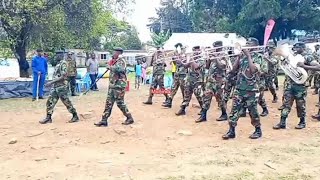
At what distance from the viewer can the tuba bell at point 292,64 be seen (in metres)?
8.34

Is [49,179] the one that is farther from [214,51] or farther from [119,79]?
[214,51]

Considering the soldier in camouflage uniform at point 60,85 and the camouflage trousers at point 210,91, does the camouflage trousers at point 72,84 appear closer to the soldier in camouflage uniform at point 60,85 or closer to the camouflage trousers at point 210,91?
the soldier in camouflage uniform at point 60,85

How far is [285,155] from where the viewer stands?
7.02 m

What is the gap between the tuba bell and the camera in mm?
8336

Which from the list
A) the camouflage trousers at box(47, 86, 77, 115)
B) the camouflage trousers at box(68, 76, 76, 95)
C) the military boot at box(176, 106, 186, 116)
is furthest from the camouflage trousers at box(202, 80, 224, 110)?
the camouflage trousers at box(68, 76, 76, 95)

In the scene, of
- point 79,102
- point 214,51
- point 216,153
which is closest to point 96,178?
point 216,153

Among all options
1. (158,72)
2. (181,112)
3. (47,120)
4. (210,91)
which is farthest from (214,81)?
(47,120)

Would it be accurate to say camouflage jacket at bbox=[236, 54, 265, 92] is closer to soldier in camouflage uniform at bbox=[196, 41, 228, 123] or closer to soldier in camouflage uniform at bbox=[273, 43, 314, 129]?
soldier in camouflage uniform at bbox=[273, 43, 314, 129]

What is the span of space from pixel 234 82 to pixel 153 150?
9.65 ft

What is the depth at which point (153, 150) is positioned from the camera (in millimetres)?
7570

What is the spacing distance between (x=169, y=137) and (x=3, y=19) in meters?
8.86

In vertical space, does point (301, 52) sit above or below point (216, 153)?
above

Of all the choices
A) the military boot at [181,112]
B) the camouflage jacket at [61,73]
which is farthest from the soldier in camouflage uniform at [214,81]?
the camouflage jacket at [61,73]

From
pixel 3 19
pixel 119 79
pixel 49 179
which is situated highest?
pixel 3 19
